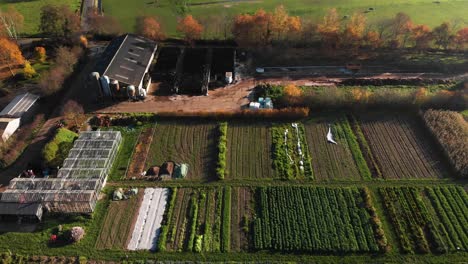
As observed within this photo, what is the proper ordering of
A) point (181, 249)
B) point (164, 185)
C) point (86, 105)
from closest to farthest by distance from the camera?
point (181, 249) < point (164, 185) < point (86, 105)

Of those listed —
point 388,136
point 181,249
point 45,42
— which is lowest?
point 181,249

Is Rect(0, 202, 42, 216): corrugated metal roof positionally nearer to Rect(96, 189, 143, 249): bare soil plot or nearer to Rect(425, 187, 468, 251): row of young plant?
Rect(96, 189, 143, 249): bare soil plot

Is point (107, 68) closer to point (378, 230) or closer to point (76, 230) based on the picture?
point (76, 230)

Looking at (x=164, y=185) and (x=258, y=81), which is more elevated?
(x=258, y=81)

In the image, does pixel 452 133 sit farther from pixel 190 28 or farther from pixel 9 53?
pixel 9 53

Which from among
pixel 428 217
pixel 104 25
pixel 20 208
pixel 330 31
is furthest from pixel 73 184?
pixel 330 31

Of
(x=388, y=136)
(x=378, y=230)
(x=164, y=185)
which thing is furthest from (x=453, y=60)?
(x=164, y=185)
